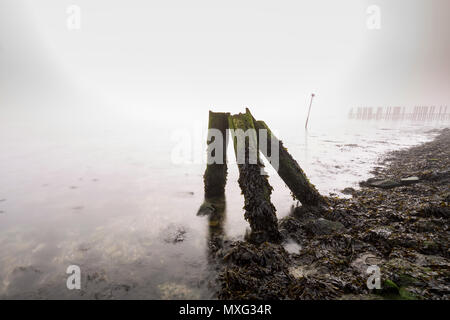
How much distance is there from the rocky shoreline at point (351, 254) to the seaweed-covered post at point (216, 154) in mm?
2575

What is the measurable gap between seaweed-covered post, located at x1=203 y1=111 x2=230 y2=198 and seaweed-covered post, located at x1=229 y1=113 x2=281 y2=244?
150cm

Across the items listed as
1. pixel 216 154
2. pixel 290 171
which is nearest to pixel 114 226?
pixel 216 154

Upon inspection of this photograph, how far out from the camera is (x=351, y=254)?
4164mm

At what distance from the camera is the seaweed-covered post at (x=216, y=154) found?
22.5 ft

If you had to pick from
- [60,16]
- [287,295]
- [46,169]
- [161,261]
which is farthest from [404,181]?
[60,16]

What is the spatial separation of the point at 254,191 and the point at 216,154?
2.54 meters

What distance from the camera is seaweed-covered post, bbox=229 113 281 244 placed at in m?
4.85

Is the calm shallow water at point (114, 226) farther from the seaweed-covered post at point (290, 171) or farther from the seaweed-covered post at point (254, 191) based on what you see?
the seaweed-covered post at point (290, 171)

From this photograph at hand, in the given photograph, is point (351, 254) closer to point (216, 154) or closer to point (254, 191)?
point (254, 191)

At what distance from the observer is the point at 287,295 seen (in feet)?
10.9

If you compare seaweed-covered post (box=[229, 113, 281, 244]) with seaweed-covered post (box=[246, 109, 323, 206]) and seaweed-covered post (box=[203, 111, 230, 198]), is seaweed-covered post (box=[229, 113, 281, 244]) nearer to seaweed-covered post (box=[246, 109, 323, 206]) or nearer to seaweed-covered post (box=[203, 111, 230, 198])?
seaweed-covered post (box=[246, 109, 323, 206])

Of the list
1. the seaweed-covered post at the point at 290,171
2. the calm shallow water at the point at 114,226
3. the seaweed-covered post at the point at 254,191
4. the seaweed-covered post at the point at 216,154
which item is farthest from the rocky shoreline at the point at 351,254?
the seaweed-covered post at the point at 216,154

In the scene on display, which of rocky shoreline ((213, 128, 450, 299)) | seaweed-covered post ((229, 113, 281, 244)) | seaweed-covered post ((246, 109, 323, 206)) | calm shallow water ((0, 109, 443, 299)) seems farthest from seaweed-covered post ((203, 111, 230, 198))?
rocky shoreline ((213, 128, 450, 299))

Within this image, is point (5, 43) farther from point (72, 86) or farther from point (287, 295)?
point (287, 295)
